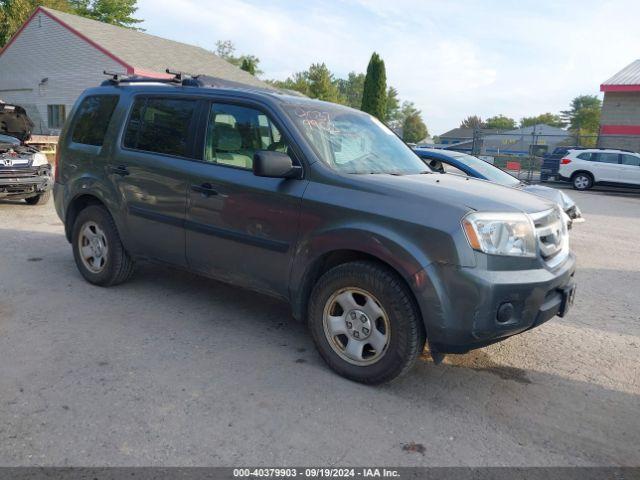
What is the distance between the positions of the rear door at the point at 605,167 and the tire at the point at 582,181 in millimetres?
264

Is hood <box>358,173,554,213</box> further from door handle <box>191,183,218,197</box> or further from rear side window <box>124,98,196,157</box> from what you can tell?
rear side window <box>124,98,196,157</box>

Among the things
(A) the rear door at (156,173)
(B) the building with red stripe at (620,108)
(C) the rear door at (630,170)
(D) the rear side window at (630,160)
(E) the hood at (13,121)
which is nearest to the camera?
(A) the rear door at (156,173)

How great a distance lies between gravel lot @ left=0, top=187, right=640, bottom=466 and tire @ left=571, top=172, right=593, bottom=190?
17294 millimetres

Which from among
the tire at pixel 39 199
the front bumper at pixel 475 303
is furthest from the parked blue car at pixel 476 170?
the tire at pixel 39 199

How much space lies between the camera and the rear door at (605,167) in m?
20.0

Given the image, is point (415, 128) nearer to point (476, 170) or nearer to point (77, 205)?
point (476, 170)

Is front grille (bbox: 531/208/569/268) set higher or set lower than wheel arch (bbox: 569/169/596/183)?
lower

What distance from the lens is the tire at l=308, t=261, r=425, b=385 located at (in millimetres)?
3260

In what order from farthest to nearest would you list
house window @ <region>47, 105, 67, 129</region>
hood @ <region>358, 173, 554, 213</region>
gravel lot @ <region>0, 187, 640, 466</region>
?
house window @ <region>47, 105, 67, 129</region> < hood @ <region>358, 173, 554, 213</region> < gravel lot @ <region>0, 187, 640, 466</region>

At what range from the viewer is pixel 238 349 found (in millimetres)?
3949

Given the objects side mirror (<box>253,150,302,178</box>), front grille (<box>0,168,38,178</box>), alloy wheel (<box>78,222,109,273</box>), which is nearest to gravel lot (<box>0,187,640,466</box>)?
alloy wheel (<box>78,222,109,273</box>)

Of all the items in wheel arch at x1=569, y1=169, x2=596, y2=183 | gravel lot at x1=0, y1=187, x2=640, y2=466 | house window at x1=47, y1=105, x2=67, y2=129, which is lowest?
gravel lot at x1=0, y1=187, x2=640, y2=466

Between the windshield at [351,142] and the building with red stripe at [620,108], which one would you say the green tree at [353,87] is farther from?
the windshield at [351,142]

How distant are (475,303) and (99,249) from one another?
3675mm
